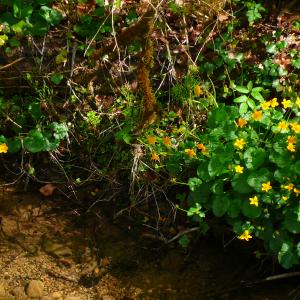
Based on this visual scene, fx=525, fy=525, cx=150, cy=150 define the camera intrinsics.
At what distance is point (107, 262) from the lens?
3.48 m

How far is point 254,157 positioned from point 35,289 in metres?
1.60

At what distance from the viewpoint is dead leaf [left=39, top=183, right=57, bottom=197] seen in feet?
12.3

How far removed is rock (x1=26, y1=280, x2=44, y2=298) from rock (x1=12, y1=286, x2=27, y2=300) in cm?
3

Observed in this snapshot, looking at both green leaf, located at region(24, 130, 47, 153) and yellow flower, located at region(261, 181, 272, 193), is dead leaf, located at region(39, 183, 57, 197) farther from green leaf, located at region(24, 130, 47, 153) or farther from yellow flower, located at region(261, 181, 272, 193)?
yellow flower, located at region(261, 181, 272, 193)

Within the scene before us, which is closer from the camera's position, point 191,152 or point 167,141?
point 191,152

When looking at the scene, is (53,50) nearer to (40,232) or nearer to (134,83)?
(134,83)

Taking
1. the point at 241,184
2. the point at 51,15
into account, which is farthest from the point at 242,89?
the point at 51,15

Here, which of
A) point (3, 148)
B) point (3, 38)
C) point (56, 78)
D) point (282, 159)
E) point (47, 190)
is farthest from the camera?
point (47, 190)

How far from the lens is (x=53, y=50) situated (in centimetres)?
378

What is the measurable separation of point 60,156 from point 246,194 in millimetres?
1418

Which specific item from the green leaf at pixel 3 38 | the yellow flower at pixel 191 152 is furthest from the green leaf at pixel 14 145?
the yellow flower at pixel 191 152

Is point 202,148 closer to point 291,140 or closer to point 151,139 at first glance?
point 151,139

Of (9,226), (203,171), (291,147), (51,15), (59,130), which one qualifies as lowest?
(9,226)

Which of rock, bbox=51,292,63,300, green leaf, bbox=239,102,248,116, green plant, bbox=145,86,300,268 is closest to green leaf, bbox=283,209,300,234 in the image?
green plant, bbox=145,86,300,268
